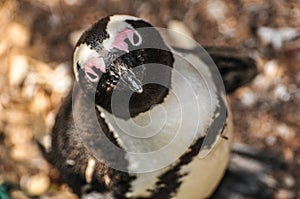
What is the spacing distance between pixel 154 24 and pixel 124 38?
805mm

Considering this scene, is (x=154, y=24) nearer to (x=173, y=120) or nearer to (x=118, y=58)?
(x=173, y=120)

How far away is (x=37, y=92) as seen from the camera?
6.09 ft

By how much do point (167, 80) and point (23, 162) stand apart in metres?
0.76

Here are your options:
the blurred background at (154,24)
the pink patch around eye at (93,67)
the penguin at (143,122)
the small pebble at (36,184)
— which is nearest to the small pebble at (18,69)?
the blurred background at (154,24)

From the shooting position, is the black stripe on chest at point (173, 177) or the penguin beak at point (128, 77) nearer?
the penguin beak at point (128, 77)

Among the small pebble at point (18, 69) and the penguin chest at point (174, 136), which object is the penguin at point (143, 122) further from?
the small pebble at point (18, 69)

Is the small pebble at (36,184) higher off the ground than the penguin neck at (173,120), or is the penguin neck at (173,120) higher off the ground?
the penguin neck at (173,120)

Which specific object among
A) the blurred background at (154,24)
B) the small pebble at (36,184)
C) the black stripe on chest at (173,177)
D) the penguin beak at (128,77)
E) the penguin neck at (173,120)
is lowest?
the small pebble at (36,184)

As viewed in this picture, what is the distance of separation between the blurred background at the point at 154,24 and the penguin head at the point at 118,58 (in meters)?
0.52


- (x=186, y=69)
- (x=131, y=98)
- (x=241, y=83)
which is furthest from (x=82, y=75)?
(x=241, y=83)

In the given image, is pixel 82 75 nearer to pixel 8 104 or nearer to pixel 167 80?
pixel 167 80

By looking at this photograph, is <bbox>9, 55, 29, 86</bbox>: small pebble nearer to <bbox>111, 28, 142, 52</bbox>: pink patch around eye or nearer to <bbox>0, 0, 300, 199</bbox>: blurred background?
<bbox>0, 0, 300, 199</bbox>: blurred background

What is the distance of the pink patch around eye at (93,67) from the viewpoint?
1139mm

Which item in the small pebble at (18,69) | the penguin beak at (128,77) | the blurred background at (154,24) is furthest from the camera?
the small pebble at (18,69)
